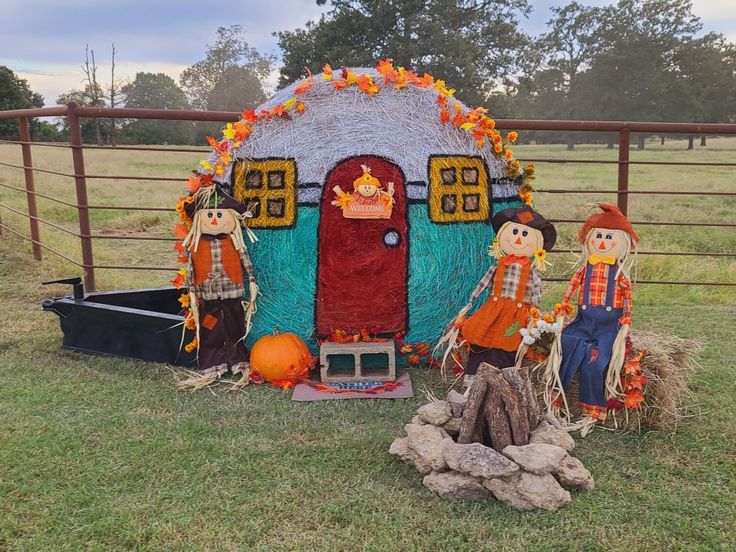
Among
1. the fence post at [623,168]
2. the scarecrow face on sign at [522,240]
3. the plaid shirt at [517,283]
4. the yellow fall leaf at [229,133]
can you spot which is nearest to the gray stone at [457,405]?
the plaid shirt at [517,283]

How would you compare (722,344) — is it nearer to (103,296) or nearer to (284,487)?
(284,487)

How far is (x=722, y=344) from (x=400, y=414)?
2.37 m

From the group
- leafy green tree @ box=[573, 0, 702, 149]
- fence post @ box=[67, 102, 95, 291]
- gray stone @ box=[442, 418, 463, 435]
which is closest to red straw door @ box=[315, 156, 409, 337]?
gray stone @ box=[442, 418, 463, 435]

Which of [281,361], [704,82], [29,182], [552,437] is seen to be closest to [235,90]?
[704,82]

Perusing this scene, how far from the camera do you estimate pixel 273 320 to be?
12.9 feet

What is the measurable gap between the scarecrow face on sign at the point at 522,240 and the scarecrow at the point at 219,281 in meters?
1.43

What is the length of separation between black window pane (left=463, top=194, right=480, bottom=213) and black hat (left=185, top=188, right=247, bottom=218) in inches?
49.2

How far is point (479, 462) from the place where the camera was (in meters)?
2.48

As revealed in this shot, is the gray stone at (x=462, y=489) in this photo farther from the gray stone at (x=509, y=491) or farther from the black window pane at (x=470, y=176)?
the black window pane at (x=470, y=176)

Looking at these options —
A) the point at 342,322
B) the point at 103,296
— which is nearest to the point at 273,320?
the point at 342,322

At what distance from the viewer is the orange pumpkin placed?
3.66 meters

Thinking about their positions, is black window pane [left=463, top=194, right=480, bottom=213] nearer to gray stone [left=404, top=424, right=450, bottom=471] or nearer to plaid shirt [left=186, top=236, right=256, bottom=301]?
plaid shirt [left=186, top=236, right=256, bottom=301]

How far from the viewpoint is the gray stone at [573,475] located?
253 centimetres

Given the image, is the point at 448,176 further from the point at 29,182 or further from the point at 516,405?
the point at 29,182
